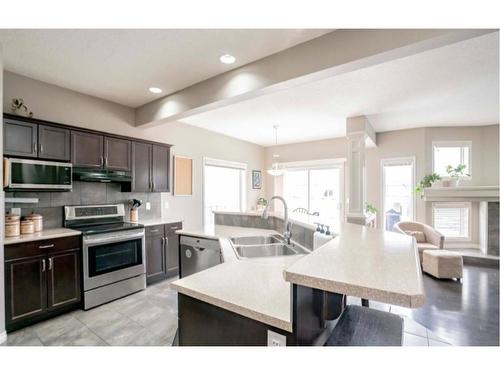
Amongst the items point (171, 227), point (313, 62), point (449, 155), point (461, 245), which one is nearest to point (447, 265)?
point (461, 245)

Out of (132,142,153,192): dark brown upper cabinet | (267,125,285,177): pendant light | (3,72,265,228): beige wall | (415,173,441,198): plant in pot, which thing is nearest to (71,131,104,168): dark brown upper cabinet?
(3,72,265,228): beige wall

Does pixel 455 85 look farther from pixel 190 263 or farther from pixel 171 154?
pixel 171 154

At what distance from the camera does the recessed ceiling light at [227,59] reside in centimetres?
234

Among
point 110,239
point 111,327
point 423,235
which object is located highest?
point 110,239

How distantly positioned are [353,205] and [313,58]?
2.82 m

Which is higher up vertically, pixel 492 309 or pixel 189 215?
pixel 189 215

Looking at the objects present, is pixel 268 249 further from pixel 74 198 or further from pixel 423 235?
pixel 423 235

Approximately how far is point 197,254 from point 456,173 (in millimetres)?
5386

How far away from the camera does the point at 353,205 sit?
422cm

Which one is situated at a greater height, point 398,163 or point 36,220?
point 398,163

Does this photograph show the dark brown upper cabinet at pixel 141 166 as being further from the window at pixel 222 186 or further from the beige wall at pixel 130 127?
the window at pixel 222 186

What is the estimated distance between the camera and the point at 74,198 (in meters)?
3.19

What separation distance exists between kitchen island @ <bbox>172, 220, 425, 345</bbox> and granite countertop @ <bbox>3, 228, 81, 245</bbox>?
207 cm
